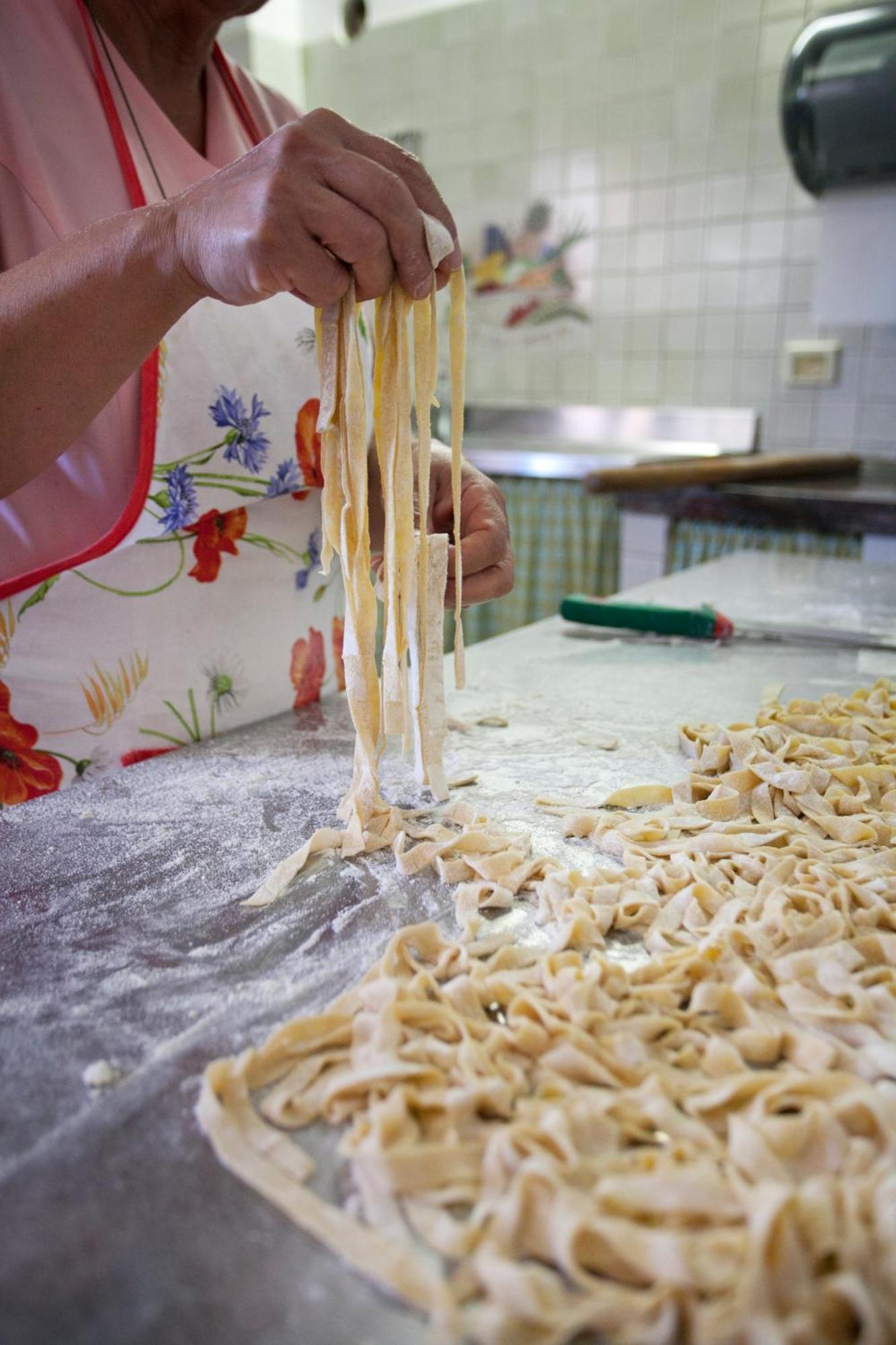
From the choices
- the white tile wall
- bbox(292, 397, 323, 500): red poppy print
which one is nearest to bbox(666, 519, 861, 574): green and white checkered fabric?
the white tile wall

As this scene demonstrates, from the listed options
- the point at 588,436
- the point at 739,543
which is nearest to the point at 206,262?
the point at 739,543

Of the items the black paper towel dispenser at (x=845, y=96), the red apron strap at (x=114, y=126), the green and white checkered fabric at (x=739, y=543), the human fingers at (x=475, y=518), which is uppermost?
the black paper towel dispenser at (x=845, y=96)

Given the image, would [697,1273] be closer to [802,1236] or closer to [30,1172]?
[802,1236]

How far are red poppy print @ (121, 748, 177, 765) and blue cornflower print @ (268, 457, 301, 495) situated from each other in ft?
1.06

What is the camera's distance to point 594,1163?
52cm

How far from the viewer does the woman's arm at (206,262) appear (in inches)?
29.1

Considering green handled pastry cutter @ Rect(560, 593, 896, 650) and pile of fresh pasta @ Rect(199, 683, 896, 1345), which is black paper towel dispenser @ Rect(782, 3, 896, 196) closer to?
green handled pastry cutter @ Rect(560, 593, 896, 650)

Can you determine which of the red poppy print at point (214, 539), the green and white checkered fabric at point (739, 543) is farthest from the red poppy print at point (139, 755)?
the green and white checkered fabric at point (739, 543)

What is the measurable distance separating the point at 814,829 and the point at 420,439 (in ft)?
1.75

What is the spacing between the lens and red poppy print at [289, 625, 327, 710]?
128 centimetres

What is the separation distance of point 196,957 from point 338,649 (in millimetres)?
689

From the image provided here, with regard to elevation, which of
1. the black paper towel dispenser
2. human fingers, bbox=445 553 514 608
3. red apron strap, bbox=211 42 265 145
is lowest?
human fingers, bbox=445 553 514 608

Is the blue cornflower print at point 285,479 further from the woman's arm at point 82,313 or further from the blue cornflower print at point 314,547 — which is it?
the woman's arm at point 82,313

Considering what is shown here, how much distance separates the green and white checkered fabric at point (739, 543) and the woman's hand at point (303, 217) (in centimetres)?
174
